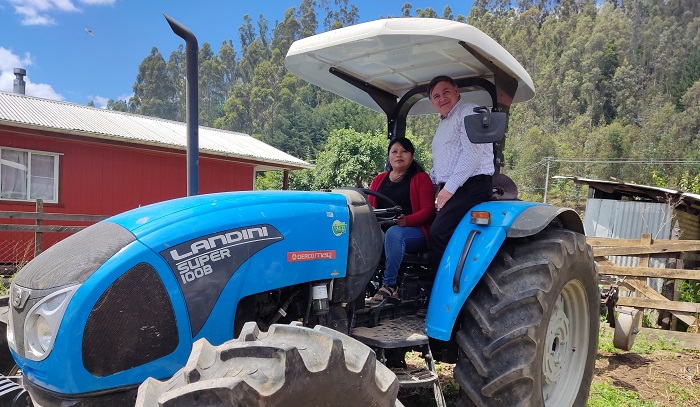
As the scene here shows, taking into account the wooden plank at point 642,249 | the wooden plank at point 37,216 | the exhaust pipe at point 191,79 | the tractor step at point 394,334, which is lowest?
the wooden plank at point 37,216

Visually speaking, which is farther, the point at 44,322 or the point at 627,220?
the point at 627,220

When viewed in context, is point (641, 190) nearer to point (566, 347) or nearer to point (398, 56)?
point (566, 347)

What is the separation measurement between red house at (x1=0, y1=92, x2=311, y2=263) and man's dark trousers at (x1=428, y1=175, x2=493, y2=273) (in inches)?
370

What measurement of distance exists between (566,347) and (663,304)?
4708 millimetres

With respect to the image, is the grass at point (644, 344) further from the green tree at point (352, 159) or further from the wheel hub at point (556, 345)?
Result: the green tree at point (352, 159)

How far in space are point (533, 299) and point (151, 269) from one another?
1860 millimetres

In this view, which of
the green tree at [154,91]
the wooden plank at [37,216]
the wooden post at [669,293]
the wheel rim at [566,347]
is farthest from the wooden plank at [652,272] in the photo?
the green tree at [154,91]

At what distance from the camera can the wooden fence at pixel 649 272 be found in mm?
7137

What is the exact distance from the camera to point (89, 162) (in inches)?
497

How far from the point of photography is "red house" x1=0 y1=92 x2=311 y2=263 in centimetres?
1140

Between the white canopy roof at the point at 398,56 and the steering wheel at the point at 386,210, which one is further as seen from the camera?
the steering wheel at the point at 386,210

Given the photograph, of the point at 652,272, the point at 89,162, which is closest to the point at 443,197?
the point at 652,272

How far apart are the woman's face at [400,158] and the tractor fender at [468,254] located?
603 mm

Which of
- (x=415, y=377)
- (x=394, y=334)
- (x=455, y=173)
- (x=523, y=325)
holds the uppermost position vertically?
(x=455, y=173)
